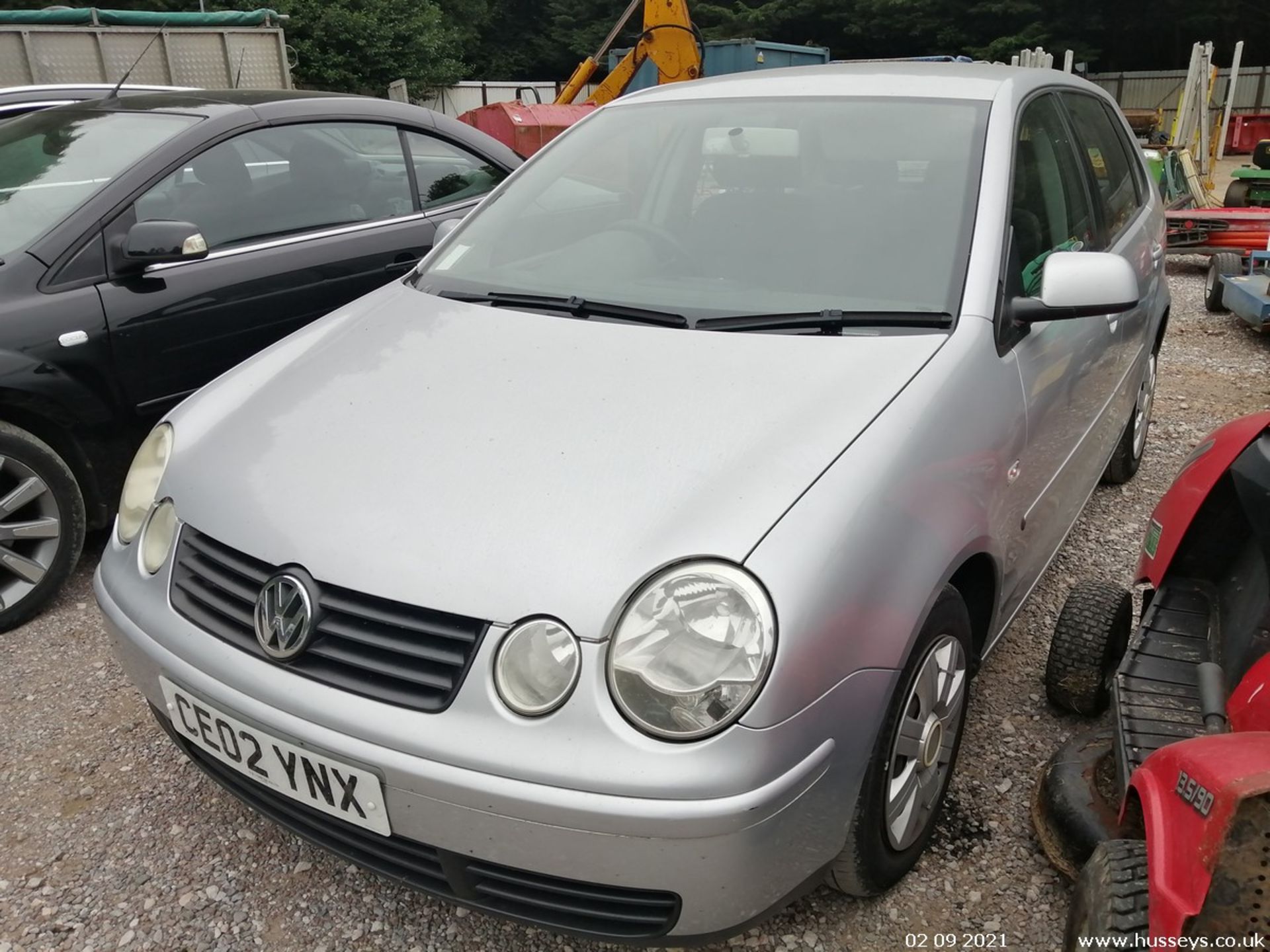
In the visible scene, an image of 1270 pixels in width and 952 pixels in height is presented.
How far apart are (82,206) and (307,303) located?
0.79 metres

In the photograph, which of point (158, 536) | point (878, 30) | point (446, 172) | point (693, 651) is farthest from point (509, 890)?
point (878, 30)

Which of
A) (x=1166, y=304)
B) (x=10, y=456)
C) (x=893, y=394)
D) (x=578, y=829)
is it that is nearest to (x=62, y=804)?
(x=10, y=456)

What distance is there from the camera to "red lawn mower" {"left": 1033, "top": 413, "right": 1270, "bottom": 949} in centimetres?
121

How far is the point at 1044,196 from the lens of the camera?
8.46 ft

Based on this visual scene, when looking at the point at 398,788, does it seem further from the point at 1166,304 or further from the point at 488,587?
the point at 1166,304

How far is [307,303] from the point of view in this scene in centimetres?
365

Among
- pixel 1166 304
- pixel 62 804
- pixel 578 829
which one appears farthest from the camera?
pixel 1166 304

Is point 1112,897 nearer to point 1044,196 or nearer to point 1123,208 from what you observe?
point 1044,196

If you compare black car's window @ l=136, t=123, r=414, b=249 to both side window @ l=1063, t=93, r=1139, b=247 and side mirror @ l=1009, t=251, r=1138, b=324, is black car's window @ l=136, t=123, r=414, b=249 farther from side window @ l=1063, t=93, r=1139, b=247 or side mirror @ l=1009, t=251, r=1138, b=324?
side mirror @ l=1009, t=251, r=1138, b=324

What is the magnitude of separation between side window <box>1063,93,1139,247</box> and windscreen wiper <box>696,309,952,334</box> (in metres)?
1.37

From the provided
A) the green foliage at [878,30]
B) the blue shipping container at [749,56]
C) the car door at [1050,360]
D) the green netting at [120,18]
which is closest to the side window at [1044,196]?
the car door at [1050,360]

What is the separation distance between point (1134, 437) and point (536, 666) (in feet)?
10.8

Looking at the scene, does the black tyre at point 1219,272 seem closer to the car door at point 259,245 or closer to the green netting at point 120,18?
the car door at point 259,245

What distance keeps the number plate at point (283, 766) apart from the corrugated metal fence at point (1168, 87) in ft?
101
